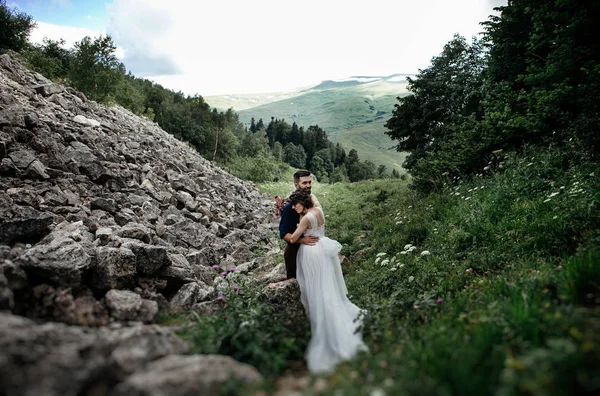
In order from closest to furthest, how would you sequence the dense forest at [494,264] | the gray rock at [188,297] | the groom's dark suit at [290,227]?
1. the dense forest at [494,264]
2. the gray rock at [188,297]
3. the groom's dark suit at [290,227]

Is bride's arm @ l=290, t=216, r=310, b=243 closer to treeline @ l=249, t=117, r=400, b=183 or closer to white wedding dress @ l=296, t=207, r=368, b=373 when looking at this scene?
white wedding dress @ l=296, t=207, r=368, b=373

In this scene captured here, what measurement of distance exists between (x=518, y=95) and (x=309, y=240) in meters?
11.4

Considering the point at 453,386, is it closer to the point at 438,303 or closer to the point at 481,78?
the point at 438,303

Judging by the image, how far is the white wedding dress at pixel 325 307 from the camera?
377 cm

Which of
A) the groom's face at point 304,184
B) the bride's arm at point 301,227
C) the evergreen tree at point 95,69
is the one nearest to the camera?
the bride's arm at point 301,227

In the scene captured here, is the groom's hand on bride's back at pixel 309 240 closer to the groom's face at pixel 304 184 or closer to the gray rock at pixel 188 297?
the groom's face at pixel 304 184

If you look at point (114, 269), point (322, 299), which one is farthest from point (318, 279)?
point (114, 269)

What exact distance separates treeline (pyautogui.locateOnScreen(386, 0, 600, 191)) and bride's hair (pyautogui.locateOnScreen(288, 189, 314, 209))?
7.51 meters

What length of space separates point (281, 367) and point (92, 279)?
3.52 metres

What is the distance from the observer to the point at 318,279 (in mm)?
5477

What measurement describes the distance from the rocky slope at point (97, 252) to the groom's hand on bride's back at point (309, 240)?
2.80ft

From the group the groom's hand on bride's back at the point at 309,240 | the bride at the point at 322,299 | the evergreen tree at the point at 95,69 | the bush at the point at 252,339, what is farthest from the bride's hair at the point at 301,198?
the evergreen tree at the point at 95,69

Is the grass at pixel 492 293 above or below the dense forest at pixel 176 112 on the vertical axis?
below

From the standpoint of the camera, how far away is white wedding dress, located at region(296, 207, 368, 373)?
377 cm
